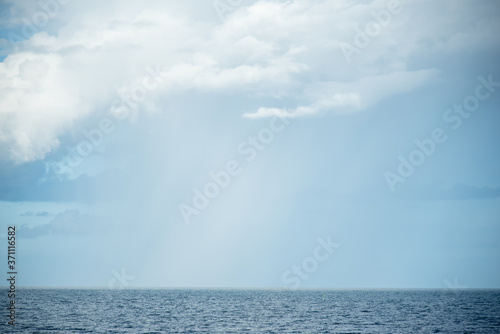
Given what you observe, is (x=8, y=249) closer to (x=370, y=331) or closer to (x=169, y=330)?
(x=169, y=330)

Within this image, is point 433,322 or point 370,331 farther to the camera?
point 433,322

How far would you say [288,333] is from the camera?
62.5 m

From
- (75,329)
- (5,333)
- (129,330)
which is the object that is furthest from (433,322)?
(5,333)

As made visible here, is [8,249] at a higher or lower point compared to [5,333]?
higher

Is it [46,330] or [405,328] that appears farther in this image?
[405,328]

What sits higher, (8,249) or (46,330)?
(8,249)

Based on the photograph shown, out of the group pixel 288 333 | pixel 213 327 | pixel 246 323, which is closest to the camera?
pixel 288 333

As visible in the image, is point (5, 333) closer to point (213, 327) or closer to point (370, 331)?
point (213, 327)

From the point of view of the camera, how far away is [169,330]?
6481 centimetres

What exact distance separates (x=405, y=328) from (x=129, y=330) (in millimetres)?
41789

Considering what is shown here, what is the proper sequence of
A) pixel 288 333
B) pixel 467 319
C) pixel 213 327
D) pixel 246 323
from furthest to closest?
pixel 467 319 → pixel 246 323 → pixel 213 327 → pixel 288 333

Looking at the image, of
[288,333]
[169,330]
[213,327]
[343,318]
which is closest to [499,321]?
[343,318]

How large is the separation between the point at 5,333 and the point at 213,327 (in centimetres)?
2842

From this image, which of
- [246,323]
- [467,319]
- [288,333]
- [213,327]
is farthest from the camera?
[467,319]
